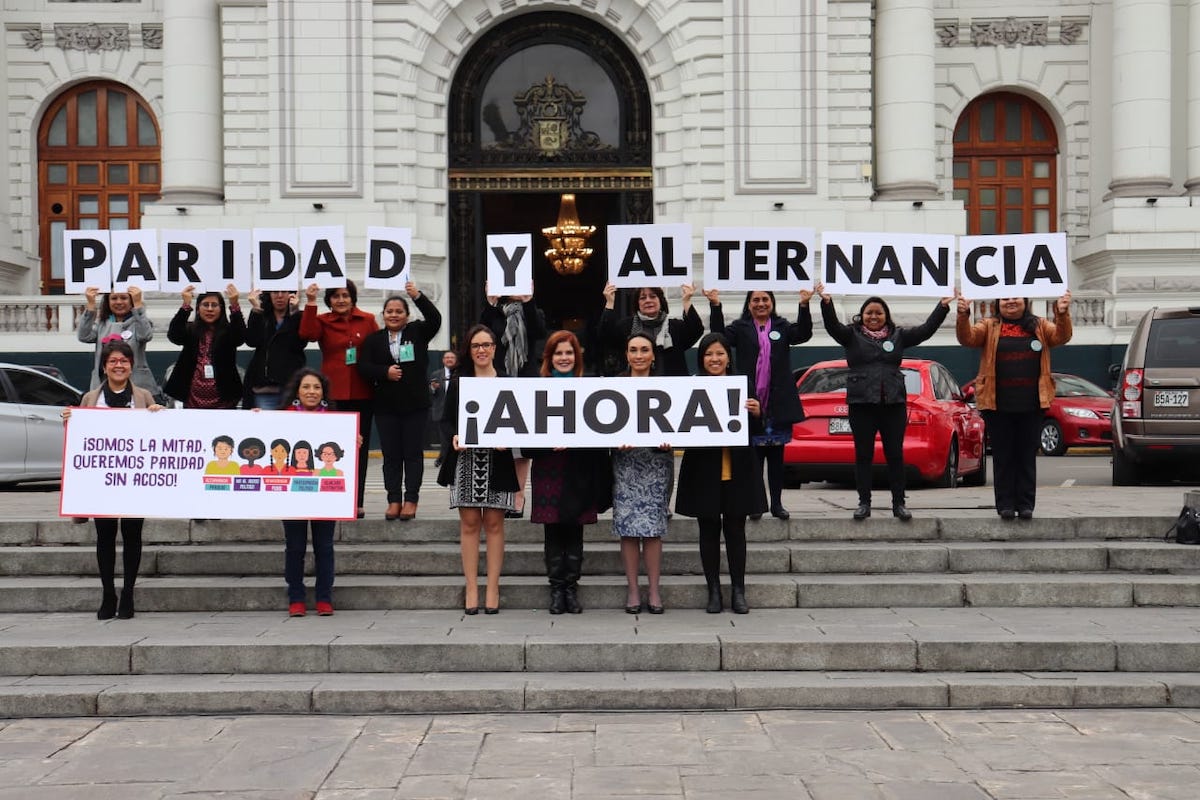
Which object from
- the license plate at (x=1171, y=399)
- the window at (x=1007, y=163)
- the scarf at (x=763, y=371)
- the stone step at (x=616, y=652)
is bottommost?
the stone step at (x=616, y=652)

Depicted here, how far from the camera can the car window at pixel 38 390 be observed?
1798 cm

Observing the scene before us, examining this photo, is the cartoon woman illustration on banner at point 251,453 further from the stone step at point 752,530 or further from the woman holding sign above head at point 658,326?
the woman holding sign above head at point 658,326

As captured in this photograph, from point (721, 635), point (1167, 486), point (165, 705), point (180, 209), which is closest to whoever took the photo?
point (165, 705)

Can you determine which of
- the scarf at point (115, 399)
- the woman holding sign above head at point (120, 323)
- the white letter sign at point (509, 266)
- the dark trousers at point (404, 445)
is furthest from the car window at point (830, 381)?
the scarf at point (115, 399)

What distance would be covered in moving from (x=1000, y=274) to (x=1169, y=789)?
20.3ft

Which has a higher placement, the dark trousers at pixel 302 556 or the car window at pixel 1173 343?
the car window at pixel 1173 343

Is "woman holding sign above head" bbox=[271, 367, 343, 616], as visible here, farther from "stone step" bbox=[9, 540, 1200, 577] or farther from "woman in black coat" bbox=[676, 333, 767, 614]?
"woman in black coat" bbox=[676, 333, 767, 614]

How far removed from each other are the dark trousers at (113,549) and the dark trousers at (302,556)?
42.9 inches

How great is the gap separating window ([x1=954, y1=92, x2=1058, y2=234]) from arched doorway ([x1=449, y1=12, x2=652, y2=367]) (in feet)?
24.4

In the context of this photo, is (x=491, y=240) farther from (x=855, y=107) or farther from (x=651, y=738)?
(x=855, y=107)

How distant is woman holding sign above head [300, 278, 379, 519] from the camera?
1199 cm

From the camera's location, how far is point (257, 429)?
426 inches

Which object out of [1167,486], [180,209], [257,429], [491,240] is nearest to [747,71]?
[180,209]

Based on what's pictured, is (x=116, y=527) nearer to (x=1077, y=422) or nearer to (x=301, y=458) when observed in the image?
(x=301, y=458)
